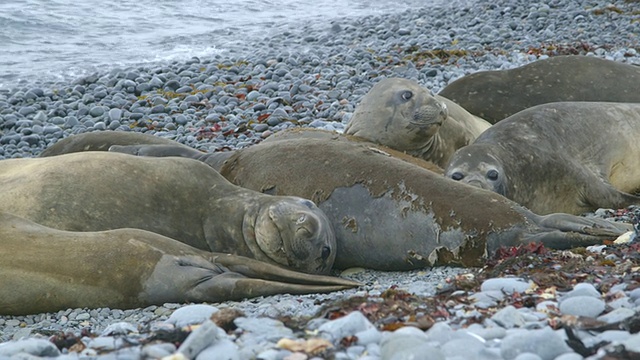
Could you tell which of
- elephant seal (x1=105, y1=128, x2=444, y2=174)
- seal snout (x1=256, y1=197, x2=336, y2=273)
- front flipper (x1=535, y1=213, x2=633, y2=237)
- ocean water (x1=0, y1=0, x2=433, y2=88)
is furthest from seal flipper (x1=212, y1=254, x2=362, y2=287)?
ocean water (x1=0, y1=0, x2=433, y2=88)

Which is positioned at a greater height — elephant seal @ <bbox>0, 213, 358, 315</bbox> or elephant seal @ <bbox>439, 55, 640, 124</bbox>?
elephant seal @ <bbox>439, 55, 640, 124</bbox>

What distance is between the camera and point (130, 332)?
4008 mm

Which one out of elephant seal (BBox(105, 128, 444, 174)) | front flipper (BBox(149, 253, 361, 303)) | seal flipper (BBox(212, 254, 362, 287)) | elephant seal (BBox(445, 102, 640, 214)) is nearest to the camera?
front flipper (BBox(149, 253, 361, 303))

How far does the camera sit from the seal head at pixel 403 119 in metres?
7.57

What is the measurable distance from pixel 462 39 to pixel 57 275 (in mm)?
11102

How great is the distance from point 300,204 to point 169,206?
0.78 meters

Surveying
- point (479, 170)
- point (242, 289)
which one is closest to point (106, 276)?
point (242, 289)

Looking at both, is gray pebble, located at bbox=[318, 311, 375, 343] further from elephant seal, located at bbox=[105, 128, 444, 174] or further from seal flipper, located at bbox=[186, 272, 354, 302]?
elephant seal, located at bbox=[105, 128, 444, 174]

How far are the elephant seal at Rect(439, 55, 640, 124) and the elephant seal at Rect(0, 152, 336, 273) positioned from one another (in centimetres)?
356

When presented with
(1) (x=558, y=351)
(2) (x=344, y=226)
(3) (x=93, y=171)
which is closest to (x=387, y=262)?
(2) (x=344, y=226)

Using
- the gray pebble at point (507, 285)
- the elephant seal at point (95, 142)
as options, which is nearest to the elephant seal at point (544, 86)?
the elephant seal at point (95, 142)

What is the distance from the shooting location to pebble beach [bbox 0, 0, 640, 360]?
11.2 ft

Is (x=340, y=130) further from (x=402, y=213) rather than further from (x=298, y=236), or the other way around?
(x=298, y=236)

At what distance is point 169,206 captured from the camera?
5902 mm
